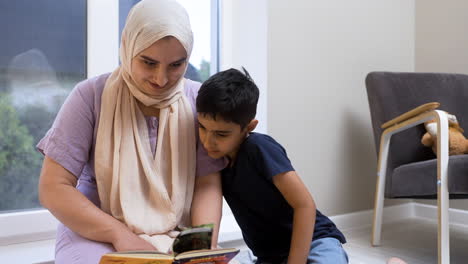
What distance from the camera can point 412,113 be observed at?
1.98 m

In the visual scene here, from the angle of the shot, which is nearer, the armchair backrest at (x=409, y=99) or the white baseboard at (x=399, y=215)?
the armchair backrest at (x=409, y=99)

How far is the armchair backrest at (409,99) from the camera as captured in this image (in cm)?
223

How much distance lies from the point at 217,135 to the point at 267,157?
15 centimetres

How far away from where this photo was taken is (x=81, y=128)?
1.06 metres

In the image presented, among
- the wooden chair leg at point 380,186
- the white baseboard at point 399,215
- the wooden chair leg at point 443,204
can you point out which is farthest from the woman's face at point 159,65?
the white baseboard at point 399,215

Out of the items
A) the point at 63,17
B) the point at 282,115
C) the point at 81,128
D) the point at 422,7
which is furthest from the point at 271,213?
the point at 422,7

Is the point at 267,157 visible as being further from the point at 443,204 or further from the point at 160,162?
the point at 443,204

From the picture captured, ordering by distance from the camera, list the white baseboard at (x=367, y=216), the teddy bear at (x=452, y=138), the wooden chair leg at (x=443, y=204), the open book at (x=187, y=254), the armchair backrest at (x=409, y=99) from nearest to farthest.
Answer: the open book at (x=187, y=254) < the wooden chair leg at (x=443, y=204) < the teddy bear at (x=452, y=138) < the armchair backrest at (x=409, y=99) < the white baseboard at (x=367, y=216)

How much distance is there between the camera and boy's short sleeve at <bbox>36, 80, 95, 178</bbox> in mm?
1027

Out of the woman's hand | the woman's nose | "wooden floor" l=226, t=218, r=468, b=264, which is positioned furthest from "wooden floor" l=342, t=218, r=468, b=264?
the woman's nose

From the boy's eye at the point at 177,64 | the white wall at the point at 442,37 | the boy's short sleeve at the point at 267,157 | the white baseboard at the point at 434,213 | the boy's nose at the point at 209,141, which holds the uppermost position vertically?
the white wall at the point at 442,37

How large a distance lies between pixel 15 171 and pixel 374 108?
178 centimetres

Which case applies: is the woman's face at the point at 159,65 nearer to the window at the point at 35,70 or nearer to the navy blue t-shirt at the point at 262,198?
the navy blue t-shirt at the point at 262,198

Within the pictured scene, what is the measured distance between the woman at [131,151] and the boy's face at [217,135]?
5cm
